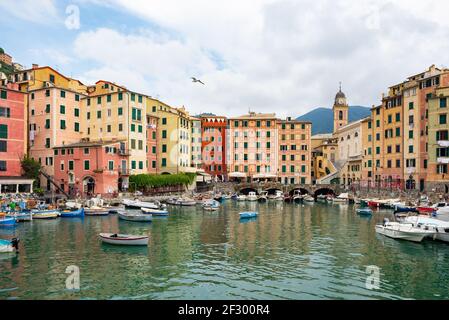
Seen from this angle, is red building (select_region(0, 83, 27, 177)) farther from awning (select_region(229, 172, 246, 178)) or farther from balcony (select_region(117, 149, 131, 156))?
awning (select_region(229, 172, 246, 178))

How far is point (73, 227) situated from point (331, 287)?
97.5 feet

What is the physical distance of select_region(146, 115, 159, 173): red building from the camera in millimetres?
73562

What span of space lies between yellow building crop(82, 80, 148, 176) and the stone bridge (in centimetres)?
2788

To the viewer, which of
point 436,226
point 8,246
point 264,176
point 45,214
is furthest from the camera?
point 264,176

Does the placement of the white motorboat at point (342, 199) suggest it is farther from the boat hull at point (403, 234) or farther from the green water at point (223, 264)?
the boat hull at point (403, 234)

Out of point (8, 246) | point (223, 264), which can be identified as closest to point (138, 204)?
point (8, 246)

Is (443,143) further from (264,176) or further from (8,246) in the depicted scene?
(8,246)

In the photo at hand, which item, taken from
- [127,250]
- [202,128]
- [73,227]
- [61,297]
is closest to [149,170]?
[202,128]

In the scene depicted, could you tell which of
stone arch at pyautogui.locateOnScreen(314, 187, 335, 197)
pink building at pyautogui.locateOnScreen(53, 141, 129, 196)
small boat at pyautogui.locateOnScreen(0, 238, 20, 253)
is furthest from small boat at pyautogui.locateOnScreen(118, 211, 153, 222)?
stone arch at pyautogui.locateOnScreen(314, 187, 335, 197)

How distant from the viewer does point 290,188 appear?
85938mm

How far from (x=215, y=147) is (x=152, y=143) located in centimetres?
2500

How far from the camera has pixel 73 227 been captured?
3828 cm

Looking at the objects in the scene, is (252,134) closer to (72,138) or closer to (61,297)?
(72,138)

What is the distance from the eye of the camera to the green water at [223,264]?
1795cm
